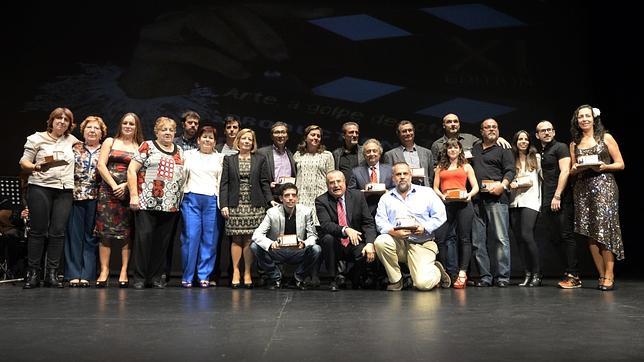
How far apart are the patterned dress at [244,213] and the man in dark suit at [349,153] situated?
86cm

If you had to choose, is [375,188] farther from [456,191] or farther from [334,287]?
[334,287]

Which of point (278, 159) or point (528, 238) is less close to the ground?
point (278, 159)

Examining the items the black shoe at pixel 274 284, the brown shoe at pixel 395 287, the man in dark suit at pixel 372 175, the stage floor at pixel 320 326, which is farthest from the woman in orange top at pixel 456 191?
the black shoe at pixel 274 284

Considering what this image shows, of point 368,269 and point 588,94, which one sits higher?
point 588,94

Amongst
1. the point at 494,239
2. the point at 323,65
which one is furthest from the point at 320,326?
the point at 323,65

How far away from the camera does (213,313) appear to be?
3635 millimetres

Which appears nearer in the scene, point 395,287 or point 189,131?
point 395,287

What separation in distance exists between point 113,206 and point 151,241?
0.42m

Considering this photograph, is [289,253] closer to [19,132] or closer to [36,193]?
[36,193]

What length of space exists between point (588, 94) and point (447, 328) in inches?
195

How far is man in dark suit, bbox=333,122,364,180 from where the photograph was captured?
584 centimetres

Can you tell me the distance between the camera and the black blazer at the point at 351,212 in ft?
17.4

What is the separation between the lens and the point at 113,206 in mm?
5258

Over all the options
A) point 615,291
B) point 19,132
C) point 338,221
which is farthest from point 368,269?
point 19,132
